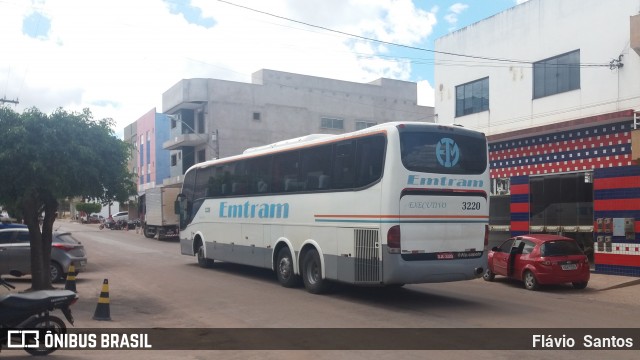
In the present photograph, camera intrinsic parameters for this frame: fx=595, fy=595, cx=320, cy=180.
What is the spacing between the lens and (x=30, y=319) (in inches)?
304

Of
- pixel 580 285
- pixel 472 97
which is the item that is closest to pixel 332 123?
pixel 472 97

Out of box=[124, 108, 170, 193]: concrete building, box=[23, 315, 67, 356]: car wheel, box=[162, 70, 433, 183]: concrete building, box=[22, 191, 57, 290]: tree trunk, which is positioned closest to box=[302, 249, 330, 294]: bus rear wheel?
box=[22, 191, 57, 290]: tree trunk

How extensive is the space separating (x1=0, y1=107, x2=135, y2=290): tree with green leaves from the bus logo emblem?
7009mm

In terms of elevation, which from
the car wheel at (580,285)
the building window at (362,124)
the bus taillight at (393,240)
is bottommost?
the car wheel at (580,285)

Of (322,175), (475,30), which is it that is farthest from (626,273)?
(475,30)

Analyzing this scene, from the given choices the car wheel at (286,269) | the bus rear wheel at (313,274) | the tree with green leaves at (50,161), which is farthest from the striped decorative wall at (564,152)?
the tree with green leaves at (50,161)

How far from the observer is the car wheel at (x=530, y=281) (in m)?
15.1

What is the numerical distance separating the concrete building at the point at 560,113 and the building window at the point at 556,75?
4 cm

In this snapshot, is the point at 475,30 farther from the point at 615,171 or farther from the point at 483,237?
the point at 483,237

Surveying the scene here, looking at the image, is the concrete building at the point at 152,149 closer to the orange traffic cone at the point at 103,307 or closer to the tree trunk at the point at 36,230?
the tree trunk at the point at 36,230

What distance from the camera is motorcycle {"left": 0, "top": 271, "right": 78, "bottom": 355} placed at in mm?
7523

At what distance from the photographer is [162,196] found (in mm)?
38000

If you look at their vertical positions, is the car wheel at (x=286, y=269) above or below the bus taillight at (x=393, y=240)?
below

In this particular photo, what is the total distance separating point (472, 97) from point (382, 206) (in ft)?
45.8
